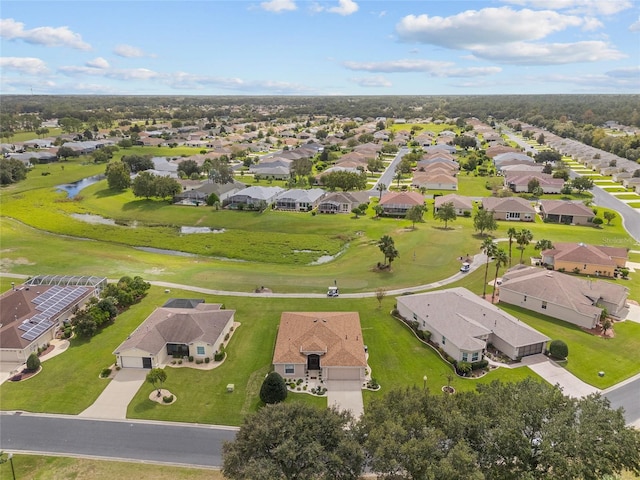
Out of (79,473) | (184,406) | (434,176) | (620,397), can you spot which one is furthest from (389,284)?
(434,176)

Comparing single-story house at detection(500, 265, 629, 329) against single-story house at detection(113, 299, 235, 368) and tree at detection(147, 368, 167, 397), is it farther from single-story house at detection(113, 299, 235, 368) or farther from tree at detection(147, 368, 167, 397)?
tree at detection(147, 368, 167, 397)

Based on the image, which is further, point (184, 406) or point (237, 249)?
point (237, 249)

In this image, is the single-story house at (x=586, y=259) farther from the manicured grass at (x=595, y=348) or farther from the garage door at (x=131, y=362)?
the garage door at (x=131, y=362)

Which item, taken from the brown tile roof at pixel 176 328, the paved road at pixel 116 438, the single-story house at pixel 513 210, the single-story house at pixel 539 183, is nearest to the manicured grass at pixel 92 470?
the paved road at pixel 116 438

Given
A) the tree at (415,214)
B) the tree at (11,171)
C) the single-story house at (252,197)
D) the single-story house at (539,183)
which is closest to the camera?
the tree at (415,214)

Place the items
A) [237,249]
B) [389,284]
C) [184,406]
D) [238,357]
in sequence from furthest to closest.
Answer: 1. [237,249]
2. [389,284]
3. [238,357]
4. [184,406]

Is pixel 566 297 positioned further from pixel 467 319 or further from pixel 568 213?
pixel 568 213

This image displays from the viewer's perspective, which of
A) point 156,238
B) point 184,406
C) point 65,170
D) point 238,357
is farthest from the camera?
point 65,170

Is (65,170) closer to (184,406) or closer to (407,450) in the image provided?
(184,406)

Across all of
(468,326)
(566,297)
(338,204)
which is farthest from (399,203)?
(468,326)
